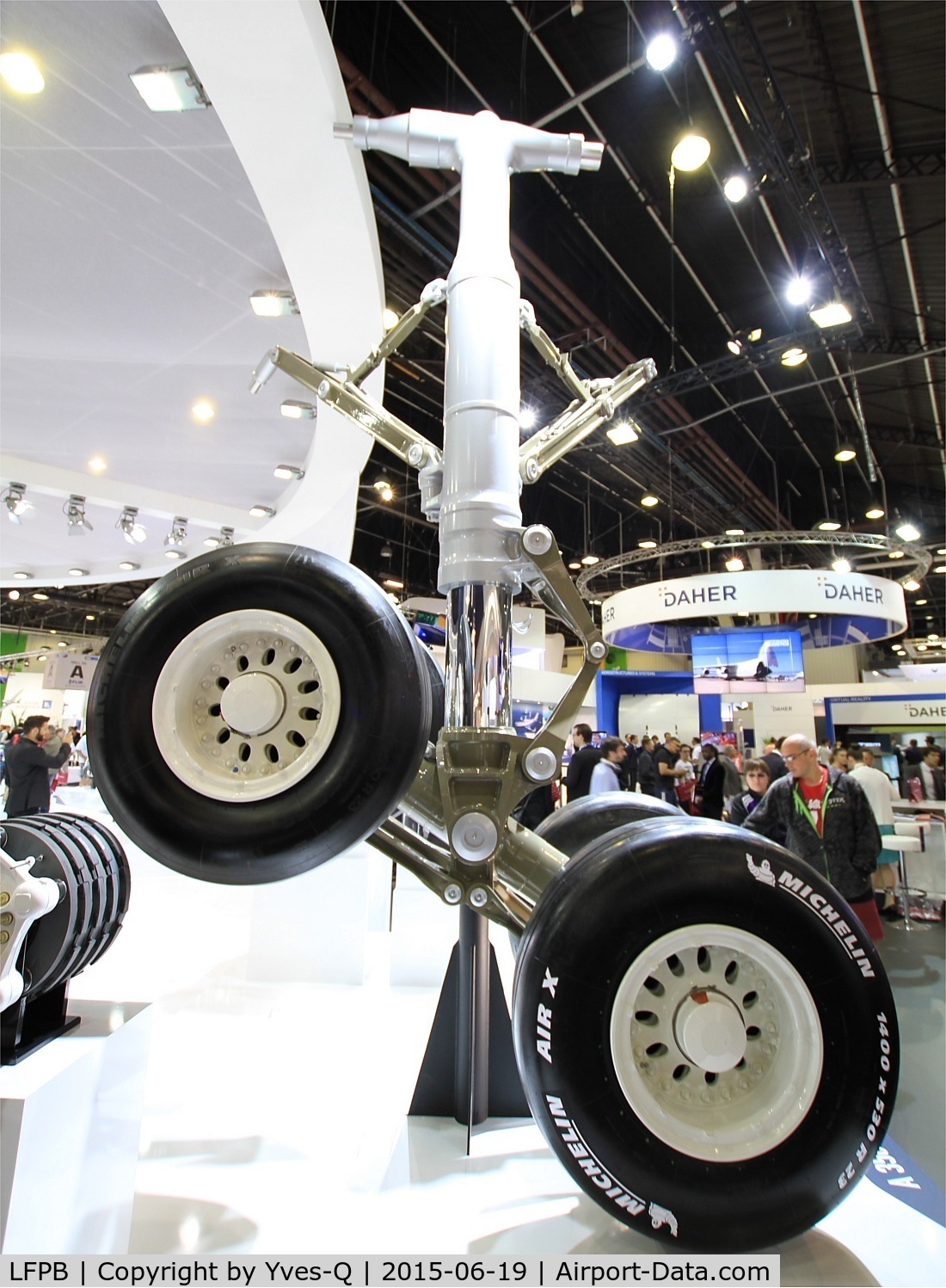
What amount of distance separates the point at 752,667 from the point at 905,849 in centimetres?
579

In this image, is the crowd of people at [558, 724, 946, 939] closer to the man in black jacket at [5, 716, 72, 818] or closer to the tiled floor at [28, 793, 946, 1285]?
the tiled floor at [28, 793, 946, 1285]

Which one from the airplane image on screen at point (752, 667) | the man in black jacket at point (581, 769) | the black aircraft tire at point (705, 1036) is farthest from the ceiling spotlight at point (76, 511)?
the airplane image on screen at point (752, 667)

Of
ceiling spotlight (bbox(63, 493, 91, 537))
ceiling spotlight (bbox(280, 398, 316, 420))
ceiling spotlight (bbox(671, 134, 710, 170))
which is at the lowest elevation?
ceiling spotlight (bbox(280, 398, 316, 420))

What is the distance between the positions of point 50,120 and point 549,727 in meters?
2.96

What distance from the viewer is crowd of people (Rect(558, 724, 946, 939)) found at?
3.82 m

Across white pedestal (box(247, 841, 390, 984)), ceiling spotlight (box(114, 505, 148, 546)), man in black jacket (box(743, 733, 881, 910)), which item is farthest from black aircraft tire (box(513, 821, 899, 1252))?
ceiling spotlight (box(114, 505, 148, 546))

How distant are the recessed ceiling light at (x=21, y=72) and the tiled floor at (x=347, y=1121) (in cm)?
325

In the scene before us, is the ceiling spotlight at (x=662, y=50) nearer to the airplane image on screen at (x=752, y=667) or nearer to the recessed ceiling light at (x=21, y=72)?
the recessed ceiling light at (x=21, y=72)

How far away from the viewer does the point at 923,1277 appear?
160 centimetres

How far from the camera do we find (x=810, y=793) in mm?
3918

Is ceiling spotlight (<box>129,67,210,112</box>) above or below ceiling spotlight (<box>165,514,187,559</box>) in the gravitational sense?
above

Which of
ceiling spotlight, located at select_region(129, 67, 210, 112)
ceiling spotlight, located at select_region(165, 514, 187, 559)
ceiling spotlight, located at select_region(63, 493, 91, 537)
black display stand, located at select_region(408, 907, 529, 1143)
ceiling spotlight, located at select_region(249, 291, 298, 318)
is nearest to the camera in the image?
ceiling spotlight, located at select_region(129, 67, 210, 112)

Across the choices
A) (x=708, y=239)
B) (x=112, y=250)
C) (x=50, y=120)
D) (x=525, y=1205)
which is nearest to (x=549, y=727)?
(x=525, y=1205)

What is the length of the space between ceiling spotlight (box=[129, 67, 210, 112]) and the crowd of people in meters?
3.91
